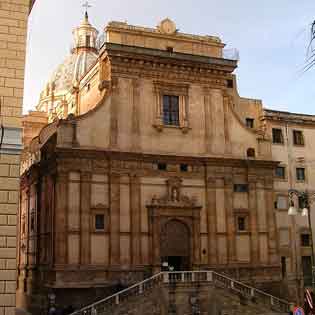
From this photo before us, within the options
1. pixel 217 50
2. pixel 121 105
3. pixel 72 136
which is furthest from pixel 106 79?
pixel 217 50

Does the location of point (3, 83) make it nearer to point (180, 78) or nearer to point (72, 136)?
point (72, 136)

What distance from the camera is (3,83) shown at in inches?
615

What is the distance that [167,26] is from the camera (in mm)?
40219

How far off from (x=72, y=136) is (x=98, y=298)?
33.1 ft

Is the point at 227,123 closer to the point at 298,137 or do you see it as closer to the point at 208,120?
the point at 208,120

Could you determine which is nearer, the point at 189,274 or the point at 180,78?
the point at 189,274

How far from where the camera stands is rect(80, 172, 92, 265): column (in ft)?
110

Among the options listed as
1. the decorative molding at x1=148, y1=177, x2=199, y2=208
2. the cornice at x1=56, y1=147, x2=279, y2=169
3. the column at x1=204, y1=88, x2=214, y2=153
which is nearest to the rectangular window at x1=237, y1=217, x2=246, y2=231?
the decorative molding at x1=148, y1=177, x2=199, y2=208

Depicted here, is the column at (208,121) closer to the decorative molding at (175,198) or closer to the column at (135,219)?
the decorative molding at (175,198)

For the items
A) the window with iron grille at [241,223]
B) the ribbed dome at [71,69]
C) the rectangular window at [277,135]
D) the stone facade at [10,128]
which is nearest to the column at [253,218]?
the window with iron grille at [241,223]

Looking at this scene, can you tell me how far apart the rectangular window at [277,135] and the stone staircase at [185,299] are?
1372 cm

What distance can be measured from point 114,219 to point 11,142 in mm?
19670

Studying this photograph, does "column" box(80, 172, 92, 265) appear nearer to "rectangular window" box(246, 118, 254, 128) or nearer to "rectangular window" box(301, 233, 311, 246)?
"rectangular window" box(246, 118, 254, 128)

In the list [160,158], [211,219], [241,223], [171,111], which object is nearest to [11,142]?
[160,158]
